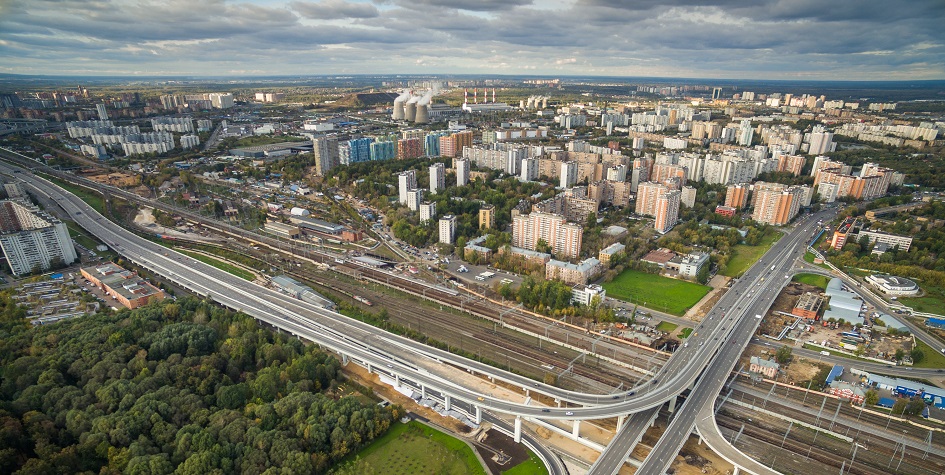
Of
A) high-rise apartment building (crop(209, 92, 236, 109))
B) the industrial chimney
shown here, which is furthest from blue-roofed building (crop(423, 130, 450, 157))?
high-rise apartment building (crop(209, 92, 236, 109))

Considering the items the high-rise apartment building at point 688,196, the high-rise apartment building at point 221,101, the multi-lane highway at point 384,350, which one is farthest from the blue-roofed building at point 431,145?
the high-rise apartment building at point 221,101

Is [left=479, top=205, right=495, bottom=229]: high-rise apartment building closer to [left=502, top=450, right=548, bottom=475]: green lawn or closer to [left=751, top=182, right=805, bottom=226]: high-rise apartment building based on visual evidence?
[left=502, top=450, right=548, bottom=475]: green lawn

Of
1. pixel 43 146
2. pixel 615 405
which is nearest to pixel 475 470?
pixel 615 405

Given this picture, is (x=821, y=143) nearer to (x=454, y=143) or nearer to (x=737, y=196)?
(x=737, y=196)

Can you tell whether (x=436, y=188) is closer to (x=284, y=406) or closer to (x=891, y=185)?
(x=284, y=406)

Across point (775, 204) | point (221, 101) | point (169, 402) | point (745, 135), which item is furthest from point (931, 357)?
point (221, 101)

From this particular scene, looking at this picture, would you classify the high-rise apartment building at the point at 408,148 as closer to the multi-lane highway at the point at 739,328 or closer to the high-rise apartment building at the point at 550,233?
the high-rise apartment building at the point at 550,233
